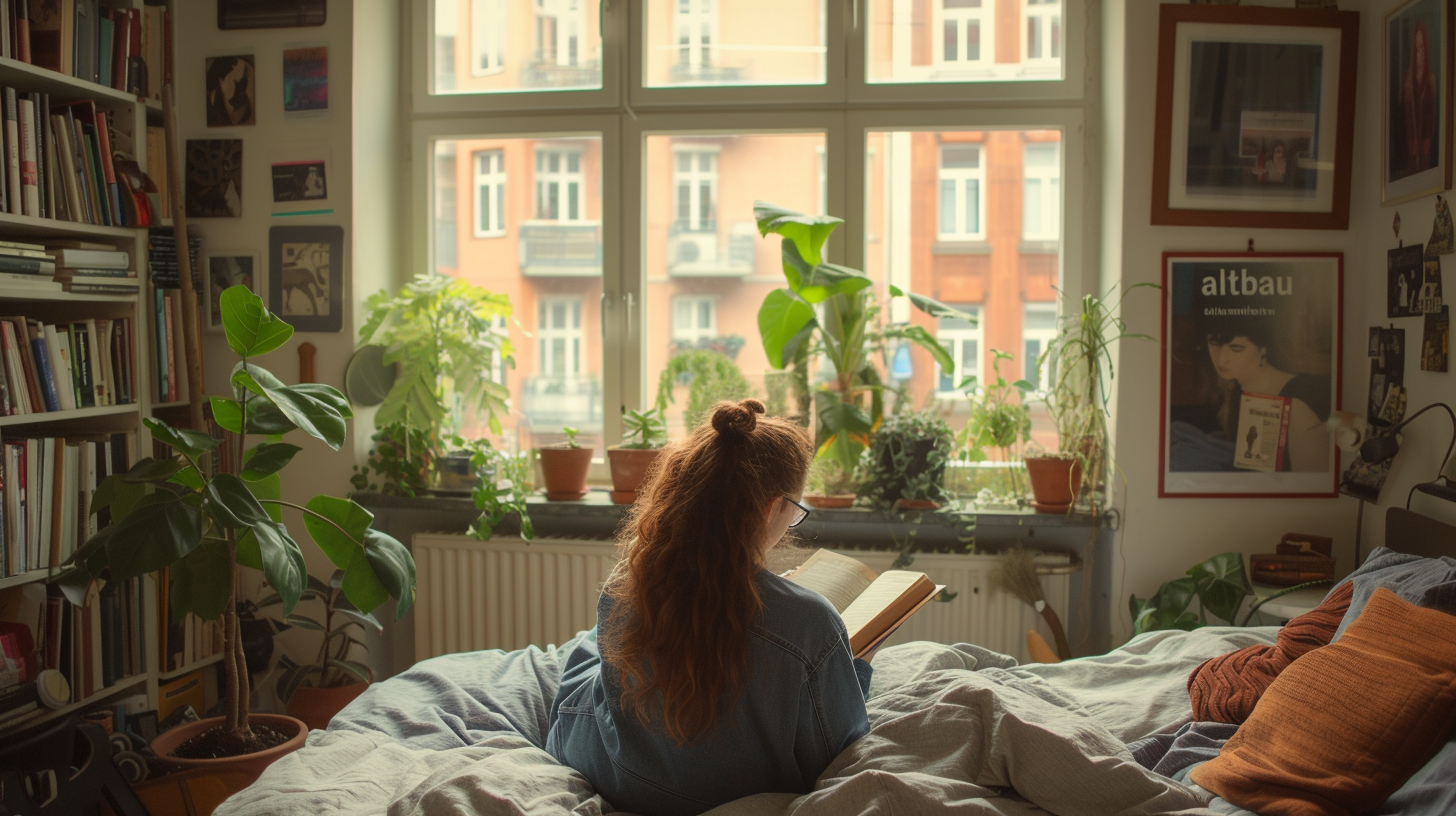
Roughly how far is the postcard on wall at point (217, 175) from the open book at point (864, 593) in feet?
7.08

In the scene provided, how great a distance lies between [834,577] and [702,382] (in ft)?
4.24

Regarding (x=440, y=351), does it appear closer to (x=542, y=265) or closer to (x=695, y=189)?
(x=542, y=265)

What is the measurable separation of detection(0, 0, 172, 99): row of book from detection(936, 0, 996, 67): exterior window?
218 centimetres

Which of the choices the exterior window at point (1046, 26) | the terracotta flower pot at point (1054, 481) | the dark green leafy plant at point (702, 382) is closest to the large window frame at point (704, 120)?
the exterior window at point (1046, 26)

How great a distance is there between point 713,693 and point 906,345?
191 centimetres

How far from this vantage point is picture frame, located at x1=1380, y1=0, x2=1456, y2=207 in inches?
84.0

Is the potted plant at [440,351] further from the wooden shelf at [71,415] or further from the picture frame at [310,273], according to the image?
the wooden shelf at [71,415]

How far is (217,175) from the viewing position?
3.02 m

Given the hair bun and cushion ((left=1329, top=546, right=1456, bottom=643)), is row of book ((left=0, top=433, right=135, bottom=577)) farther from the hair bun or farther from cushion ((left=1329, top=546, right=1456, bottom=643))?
cushion ((left=1329, top=546, right=1456, bottom=643))

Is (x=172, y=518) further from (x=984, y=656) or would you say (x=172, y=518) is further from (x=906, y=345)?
(x=906, y=345)

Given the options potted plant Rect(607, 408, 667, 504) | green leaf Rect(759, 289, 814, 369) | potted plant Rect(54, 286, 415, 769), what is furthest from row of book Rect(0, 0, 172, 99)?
green leaf Rect(759, 289, 814, 369)

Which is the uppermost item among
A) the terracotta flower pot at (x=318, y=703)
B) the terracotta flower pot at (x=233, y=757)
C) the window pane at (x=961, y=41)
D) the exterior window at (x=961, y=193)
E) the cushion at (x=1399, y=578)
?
the window pane at (x=961, y=41)

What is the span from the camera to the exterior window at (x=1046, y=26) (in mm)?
3023

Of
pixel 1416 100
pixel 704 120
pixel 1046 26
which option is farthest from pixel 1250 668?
pixel 704 120
